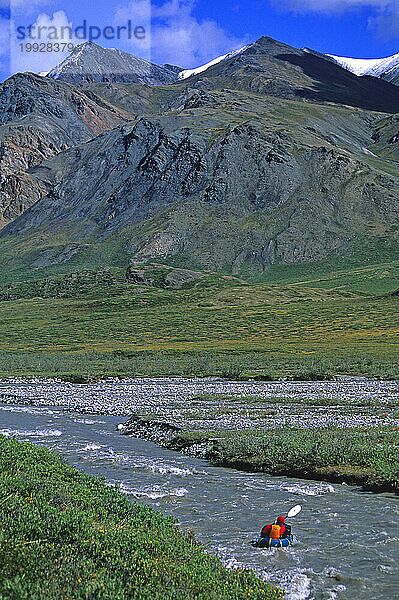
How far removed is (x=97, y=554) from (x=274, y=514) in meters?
7.18

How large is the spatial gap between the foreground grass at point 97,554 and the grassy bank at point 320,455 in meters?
7.95

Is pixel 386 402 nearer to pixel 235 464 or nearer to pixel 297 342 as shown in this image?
pixel 235 464

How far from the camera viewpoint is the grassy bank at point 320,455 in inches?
839

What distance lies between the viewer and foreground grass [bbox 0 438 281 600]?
1118cm

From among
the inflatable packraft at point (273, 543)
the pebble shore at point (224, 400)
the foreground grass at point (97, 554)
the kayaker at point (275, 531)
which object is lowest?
the pebble shore at point (224, 400)

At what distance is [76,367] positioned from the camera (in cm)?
7862

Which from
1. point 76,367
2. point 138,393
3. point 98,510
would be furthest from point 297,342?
point 98,510

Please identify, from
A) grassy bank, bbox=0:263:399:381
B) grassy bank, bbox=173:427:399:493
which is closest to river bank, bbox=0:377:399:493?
grassy bank, bbox=173:427:399:493

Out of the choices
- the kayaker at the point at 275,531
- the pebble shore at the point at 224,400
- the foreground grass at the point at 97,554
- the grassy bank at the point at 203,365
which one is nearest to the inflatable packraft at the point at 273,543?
the kayaker at the point at 275,531

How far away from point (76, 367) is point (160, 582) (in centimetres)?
6916

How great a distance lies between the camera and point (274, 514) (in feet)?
58.9

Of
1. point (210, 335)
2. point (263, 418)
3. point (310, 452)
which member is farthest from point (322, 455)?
point (210, 335)

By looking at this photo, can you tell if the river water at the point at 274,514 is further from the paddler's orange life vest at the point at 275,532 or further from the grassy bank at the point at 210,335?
the grassy bank at the point at 210,335

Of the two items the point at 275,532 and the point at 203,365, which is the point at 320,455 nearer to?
the point at 275,532
